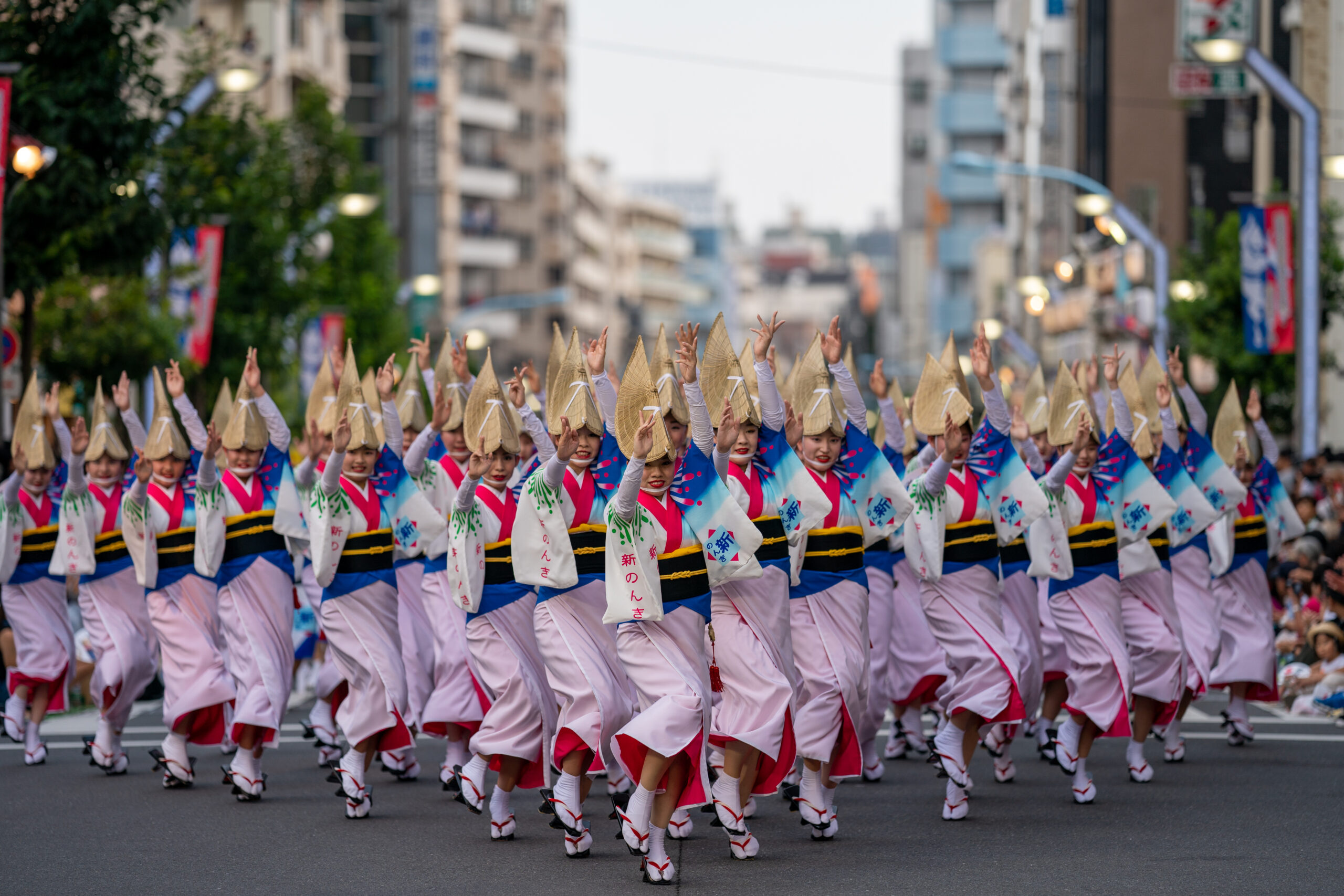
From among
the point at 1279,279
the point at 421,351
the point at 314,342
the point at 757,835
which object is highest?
the point at 1279,279

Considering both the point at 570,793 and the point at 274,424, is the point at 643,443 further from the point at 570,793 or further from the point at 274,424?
the point at 274,424

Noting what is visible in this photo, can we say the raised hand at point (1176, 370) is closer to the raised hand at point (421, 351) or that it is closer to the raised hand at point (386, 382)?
the raised hand at point (421, 351)

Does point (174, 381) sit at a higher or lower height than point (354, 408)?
higher

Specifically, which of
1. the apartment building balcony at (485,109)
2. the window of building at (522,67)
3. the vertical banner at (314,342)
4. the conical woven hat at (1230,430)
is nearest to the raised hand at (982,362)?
the conical woven hat at (1230,430)

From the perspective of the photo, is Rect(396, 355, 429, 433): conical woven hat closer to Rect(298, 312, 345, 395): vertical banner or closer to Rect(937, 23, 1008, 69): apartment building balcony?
Rect(298, 312, 345, 395): vertical banner

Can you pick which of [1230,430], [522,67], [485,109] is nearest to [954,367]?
[1230,430]

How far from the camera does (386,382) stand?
1134 cm

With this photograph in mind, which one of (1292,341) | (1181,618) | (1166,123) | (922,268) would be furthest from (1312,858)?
(922,268)

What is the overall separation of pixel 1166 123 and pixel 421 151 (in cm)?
2938

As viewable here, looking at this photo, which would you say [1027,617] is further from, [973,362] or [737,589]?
[737,589]

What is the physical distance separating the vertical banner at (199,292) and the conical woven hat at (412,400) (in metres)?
8.76

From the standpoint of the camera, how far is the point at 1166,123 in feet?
170

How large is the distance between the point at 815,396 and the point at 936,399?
40.9 inches

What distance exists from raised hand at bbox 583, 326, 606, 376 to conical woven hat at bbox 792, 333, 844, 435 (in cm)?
98
